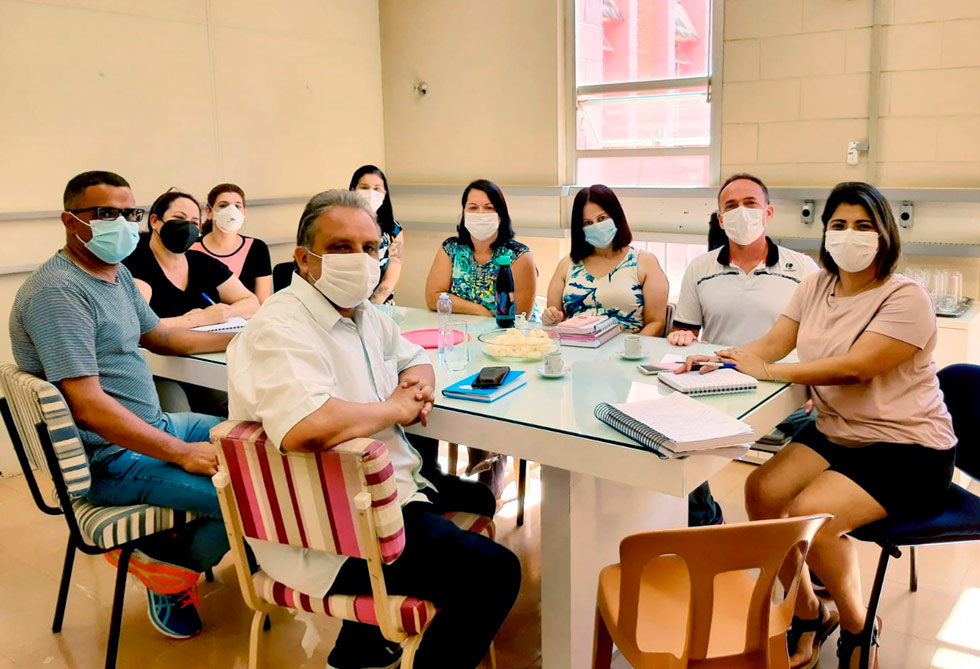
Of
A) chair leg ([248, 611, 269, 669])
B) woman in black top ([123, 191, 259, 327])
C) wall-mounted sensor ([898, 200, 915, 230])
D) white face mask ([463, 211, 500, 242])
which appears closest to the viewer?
chair leg ([248, 611, 269, 669])

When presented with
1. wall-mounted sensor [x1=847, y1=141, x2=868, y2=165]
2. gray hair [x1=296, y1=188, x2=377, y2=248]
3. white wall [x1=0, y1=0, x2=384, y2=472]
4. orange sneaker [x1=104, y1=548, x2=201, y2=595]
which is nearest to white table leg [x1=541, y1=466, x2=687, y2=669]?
gray hair [x1=296, y1=188, x2=377, y2=248]

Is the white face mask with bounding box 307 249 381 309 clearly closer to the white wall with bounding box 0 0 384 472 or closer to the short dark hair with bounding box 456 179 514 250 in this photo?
the short dark hair with bounding box 456 179 514 250

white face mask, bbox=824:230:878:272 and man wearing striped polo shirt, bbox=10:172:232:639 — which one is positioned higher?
white face mask, bbox=824:230:878:272

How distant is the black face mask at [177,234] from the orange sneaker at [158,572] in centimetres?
133

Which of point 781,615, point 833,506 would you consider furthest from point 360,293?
point 833,506

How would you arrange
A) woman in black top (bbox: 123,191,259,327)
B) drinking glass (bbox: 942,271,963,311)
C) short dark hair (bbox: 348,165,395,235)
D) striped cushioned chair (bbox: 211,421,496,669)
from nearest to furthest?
striped cushioned chair (bbox: 211,421,496,669)
woman in black top (bbox: 123,191,259,327)
drinking glass (bbox: 942,271,963,311)
short dark hair (bbox: 348,165,395,235)

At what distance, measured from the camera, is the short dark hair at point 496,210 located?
Answer: 11.7 feet

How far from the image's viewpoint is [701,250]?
4742 mm

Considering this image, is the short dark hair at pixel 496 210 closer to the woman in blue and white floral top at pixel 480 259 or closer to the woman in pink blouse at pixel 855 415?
the woman in blue and white floral top at pixel 480 259

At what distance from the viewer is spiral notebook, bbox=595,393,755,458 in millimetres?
1748

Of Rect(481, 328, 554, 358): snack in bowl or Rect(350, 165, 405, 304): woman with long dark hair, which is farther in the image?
Rect(350, 165, 405, 304): woman with long dark hair

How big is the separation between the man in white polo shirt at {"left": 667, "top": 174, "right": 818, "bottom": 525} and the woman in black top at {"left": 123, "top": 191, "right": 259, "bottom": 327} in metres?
1.71

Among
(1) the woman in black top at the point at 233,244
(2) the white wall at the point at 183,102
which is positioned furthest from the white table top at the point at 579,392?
(2) the white wall at the point at 183,102

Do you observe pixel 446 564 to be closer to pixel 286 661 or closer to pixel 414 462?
pixel 414 462
